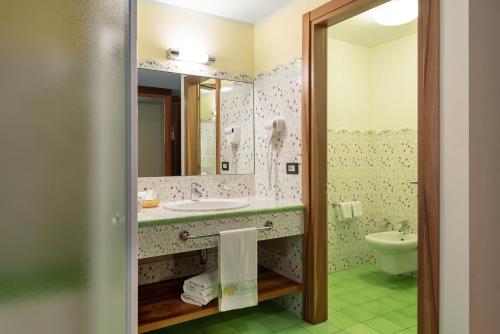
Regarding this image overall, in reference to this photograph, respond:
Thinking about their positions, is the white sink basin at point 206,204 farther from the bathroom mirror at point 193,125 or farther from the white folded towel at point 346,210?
the white folded towel at point 346,210

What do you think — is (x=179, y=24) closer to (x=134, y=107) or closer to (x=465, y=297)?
(x=134, y=107)

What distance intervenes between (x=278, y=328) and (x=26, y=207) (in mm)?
1872

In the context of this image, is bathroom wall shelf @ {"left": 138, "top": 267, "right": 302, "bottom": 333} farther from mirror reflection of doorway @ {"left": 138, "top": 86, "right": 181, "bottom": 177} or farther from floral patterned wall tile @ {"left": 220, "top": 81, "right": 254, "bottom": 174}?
floral patterned wall tile @ {"left": 220, "top": 81, "right": 254, "bottom": 174}

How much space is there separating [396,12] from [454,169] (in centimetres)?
159

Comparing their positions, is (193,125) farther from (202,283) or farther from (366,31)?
(366,31)

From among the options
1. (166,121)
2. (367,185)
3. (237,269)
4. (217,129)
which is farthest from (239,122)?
(367,185)

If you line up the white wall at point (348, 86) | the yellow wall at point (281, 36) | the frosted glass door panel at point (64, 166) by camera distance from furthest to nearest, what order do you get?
the white wall at point (348, 86)
the yellow wall at point (281, 36)
the frosted glass door panel at point (64, 166)

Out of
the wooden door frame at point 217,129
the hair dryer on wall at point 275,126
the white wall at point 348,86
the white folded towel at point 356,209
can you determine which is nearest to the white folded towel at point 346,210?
the white folded towel at point 356,209

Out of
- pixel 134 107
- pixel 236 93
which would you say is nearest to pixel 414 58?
pixel 236 93

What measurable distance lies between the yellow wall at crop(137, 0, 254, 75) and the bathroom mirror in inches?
6.5

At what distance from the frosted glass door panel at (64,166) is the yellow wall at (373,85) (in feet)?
8.55

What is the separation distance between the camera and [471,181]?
1.48 meters

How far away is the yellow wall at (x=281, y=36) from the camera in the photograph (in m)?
2.46

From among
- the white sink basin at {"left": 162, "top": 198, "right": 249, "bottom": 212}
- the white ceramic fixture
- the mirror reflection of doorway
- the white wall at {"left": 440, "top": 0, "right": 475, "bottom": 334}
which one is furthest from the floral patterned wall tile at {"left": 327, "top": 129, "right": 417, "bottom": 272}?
the white wall at {"left": 440, "top": 0, "right": 475, "bottom": 334}
